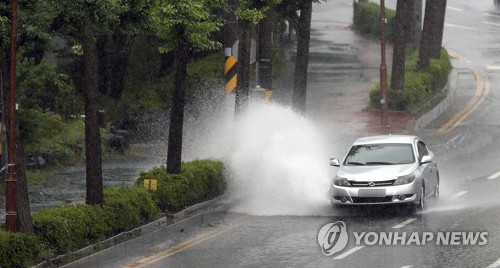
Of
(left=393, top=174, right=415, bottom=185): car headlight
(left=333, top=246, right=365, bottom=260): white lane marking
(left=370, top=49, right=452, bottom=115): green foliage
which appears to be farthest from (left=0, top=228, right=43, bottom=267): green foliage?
(left=370, top=49, right=452, bottom=115): green foliage

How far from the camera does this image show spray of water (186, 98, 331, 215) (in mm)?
27703

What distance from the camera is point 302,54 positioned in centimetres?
4222

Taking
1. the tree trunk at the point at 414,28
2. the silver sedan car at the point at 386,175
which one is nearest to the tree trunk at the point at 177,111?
the silver sedan car at the point at 386,175

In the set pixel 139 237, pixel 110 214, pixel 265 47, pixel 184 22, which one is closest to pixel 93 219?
pixel 110 214

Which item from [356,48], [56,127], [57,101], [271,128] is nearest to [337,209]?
[271,128]

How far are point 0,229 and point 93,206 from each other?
300 cm

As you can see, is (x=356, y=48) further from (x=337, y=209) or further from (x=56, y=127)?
(x=337, y=209)

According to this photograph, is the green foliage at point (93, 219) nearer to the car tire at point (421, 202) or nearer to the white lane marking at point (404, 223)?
the white lane marking at point (404, 223)

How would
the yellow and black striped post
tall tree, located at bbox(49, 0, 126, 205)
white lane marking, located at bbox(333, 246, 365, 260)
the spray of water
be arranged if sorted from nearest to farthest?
white lane marking, located at bbox(333, 246, 365, 260), tall tree, located at bbox(49, 0, 126, 205), the spray of water, the yellow and black striped post

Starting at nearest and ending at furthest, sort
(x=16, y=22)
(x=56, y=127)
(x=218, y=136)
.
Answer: (x=16, y=22)
(x=218, y=136)
(x=56, y=127)

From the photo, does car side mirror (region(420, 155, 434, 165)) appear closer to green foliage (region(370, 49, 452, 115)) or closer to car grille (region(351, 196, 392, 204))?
car grille (region(351, 196, 392, 204))

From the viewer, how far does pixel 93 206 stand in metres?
22.9

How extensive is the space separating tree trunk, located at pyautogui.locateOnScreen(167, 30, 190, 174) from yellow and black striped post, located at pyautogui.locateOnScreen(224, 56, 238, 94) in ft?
25.5

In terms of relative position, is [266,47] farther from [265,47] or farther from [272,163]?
[272,163]
